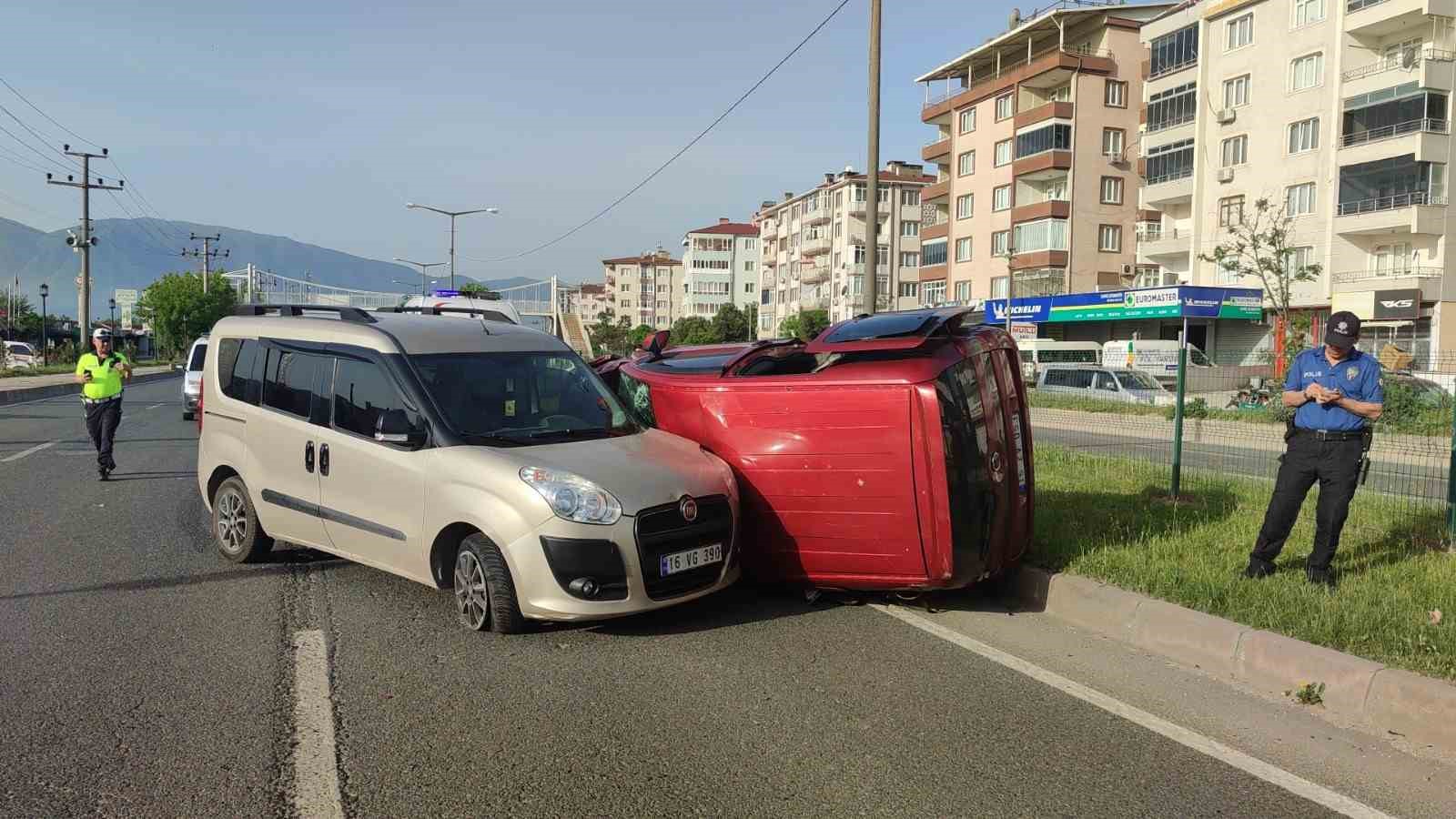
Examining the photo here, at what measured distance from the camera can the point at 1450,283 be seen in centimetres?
3800

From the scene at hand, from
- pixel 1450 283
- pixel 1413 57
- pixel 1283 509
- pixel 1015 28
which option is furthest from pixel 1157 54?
pixel 1283 509

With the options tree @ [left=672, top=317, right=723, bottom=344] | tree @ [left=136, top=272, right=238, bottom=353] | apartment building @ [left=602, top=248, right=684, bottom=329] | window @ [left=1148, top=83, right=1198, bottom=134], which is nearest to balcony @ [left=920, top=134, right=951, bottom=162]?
window @ [left=1148, top=83, right=1198, bottom=134]

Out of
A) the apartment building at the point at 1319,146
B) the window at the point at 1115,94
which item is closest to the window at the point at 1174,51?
the apartment building at the point at 1319,146

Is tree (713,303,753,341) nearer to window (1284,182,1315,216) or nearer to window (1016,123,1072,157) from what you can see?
window (1016,123,1072,157)

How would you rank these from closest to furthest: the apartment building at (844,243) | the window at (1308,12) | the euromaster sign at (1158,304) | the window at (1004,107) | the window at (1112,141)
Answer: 1. the window at (1308,12)
2. the euromaster sign at (1158,304)
3. the window at (1112,141)
4. the window at (1004,107)
5. the apartment building at (844,243)

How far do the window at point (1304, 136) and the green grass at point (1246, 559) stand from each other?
128 feet

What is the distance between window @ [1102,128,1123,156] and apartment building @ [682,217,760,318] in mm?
75795

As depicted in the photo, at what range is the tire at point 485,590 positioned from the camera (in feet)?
17.4

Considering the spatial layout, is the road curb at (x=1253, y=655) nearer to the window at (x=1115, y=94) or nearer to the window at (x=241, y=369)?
the window at (x=241, y=369)

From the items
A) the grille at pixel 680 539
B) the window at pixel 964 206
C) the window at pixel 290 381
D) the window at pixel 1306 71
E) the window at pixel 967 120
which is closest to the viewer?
the grille at pixel 680 539

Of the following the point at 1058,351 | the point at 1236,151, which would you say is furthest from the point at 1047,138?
the point at 1058,351

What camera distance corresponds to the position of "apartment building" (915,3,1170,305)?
55.8 m

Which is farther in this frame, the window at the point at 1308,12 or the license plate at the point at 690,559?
the window at the point at 1308,12

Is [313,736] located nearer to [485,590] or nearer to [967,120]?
[485,590]
